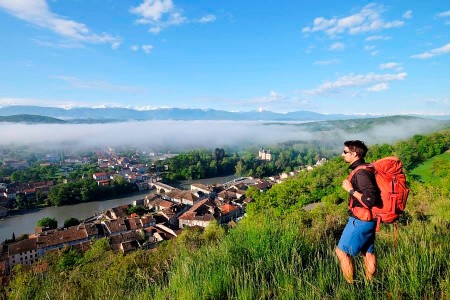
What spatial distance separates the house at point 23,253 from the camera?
1546cm

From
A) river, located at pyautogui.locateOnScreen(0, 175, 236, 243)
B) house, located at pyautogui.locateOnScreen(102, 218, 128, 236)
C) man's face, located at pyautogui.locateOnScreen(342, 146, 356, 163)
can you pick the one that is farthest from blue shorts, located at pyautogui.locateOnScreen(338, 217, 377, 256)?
river, located at pyautogui.locateOnScreen(0, 175, 236, 243)

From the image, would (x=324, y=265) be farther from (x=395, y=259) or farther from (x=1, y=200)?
(x=1, y=200)

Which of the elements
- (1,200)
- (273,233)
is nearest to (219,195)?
(1,200)

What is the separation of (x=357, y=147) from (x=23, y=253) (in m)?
19.1

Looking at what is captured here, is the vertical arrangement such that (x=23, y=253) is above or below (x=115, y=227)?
below

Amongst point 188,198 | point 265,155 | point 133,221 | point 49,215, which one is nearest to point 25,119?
point 265,155

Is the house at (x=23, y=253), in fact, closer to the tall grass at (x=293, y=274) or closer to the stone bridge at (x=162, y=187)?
the tall grass at (x=293, y=274)

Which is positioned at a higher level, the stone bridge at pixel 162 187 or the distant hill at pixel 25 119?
the distant hill at pixel 25 119

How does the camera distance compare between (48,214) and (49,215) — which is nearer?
(49,215)

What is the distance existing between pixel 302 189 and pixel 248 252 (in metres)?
17.8

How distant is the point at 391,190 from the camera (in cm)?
200

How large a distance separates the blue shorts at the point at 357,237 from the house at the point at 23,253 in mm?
18216

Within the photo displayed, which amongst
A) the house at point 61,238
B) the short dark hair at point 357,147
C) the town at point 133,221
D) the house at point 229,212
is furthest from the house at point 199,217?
the short dark hair at point 357,147

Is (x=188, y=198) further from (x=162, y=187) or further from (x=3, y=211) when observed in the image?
(x=3, y=211)
